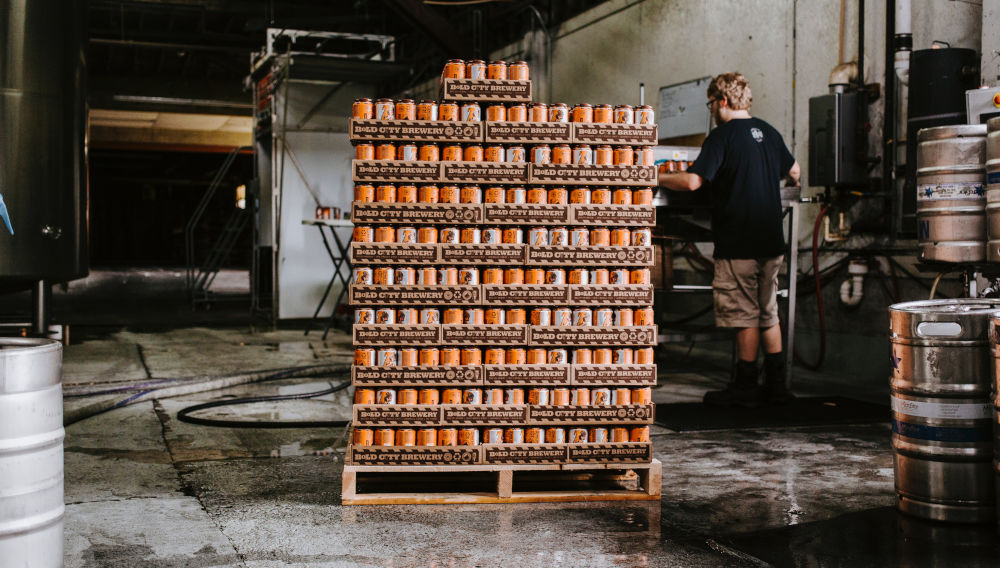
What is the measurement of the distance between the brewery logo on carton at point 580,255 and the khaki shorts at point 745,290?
2.18 m

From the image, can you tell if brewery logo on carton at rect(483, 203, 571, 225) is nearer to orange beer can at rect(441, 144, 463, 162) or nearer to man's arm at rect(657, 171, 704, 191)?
orange beer can at rect(441, 144, 463, 162)

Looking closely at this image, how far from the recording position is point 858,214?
7770mm

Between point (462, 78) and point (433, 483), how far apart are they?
190 centimetres

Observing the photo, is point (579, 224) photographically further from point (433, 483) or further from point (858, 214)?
point (858, 214)

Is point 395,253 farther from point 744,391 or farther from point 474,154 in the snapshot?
point 744,391

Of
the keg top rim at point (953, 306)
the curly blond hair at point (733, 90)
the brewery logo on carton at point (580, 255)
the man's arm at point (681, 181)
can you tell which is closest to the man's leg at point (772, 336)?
the man's arm at point (681, 181)

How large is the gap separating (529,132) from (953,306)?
78.5 inches

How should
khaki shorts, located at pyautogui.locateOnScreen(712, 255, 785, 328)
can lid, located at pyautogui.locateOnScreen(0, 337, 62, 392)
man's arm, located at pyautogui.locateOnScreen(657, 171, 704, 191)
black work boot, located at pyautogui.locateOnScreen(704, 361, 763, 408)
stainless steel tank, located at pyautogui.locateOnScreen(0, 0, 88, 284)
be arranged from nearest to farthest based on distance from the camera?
can lid, located at pyautogui.locateOnScreen(0, 337, 62, 392) → man's arm, located at pyautogui.locateOnScreen(657, 171, 704, 191) → khaki shorts, located at pyautogui.locateOnScreen(712, 255, 785, 328) → black work boot, located at pyautogui.locateOnScreen(704, 361, 763, 408) → stainless steel tank, located at pyautogui.locateOnScreen(0, 0, 88, 284)

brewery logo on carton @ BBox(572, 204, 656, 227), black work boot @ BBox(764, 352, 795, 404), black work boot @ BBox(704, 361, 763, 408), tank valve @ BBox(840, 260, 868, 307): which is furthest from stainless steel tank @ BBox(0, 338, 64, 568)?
tank valve @ BBox(840, 260, 868, 307)

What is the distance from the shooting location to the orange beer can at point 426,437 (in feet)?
13.5

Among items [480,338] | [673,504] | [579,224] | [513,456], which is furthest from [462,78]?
[673,504]

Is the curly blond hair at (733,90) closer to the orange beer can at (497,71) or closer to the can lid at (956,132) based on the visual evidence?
the can lid at (956,132)

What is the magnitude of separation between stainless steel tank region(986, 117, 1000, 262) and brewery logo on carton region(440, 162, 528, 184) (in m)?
2.32

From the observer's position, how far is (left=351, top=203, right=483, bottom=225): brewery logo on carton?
412 centimetres
